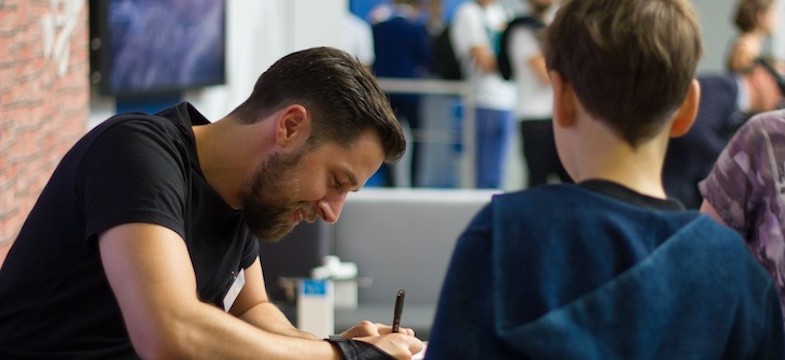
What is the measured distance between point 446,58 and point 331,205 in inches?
256

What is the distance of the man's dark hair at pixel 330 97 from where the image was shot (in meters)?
1.99

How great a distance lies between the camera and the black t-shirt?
70.7 inches

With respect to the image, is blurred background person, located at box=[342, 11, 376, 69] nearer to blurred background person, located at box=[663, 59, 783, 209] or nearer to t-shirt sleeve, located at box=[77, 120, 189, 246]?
blurred background person, located at box=[663, 59, 783, 209]

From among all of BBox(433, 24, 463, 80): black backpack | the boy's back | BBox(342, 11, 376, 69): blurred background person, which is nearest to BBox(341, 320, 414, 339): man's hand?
the boy's back

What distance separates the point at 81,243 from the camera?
6.06 ft

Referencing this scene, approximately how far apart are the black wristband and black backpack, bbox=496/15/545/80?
456cm

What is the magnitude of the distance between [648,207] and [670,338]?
14 centimetres

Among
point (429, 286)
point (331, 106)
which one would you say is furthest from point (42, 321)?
point (429, 286)

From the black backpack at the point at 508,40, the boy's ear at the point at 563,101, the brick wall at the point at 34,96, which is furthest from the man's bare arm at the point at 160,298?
the black backpack at the point at 508,40

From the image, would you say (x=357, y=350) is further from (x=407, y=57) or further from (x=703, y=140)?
(x=407, y=57)

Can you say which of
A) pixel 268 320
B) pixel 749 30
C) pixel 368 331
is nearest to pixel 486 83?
pixel 749 30

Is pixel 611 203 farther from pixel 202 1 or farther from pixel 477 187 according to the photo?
pixel 477 187

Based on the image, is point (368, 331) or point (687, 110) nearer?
point (687, 110)

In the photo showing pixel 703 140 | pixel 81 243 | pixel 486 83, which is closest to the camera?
pixel 81 243
